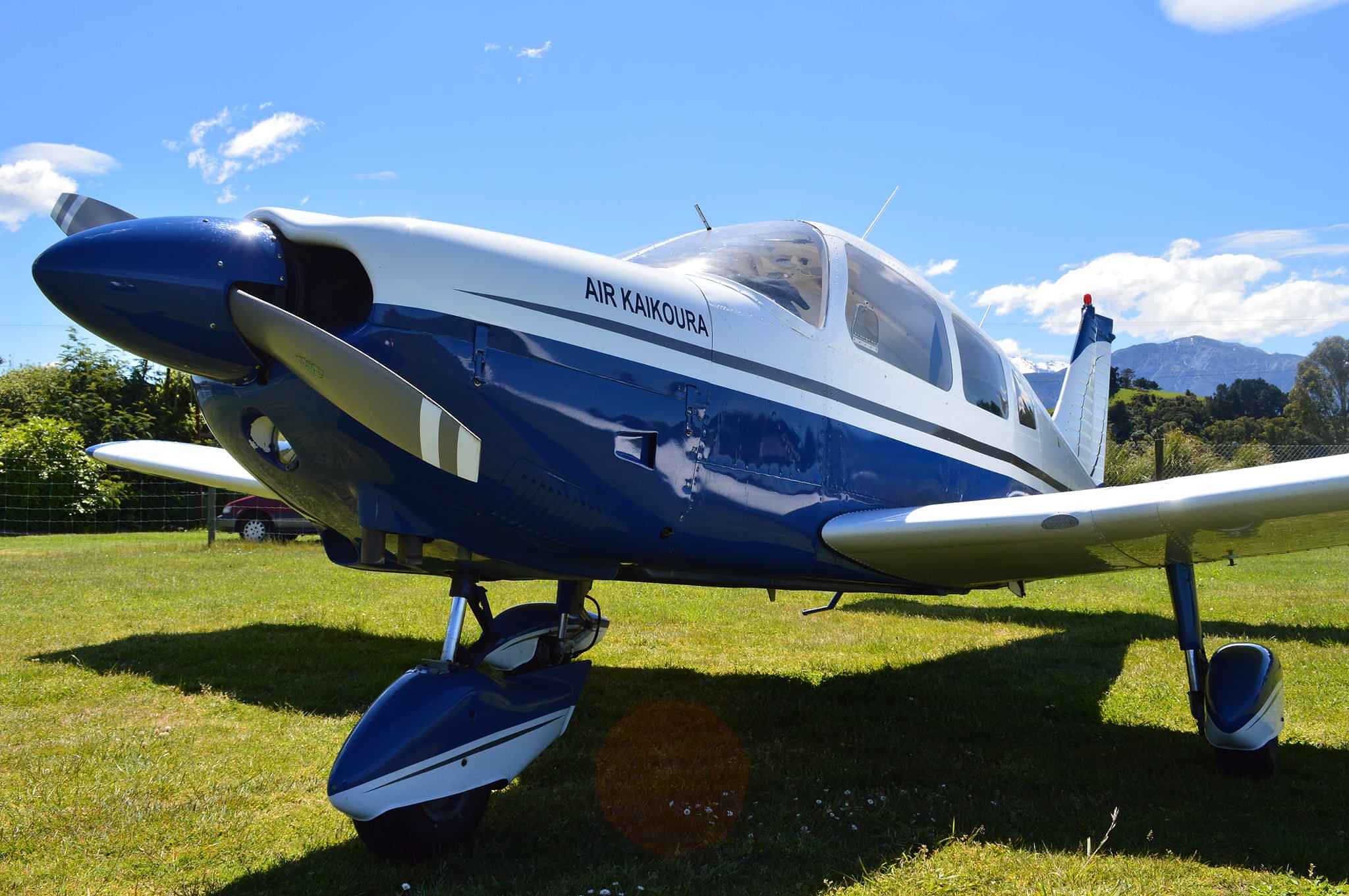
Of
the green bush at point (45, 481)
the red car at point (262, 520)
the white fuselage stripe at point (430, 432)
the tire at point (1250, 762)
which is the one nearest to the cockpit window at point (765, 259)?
the white fuselage stripe at point (430, 432)

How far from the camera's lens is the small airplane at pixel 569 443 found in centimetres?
299

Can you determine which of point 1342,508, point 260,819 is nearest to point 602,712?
point 260,819

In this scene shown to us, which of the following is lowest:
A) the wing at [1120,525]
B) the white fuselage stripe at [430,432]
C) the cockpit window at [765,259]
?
the wing at [1120,525]

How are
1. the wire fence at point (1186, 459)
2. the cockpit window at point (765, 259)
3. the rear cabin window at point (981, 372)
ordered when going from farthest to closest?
the wire fence at point (1186, 459) → the rear cabin window at point (981, 372) → the cockpit window at point (765, 259)

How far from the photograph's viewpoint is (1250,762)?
4676mm

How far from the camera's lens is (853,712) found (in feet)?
19.5

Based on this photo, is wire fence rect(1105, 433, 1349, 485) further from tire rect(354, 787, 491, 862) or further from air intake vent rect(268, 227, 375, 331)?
air intake vent rect(268, 227, 375, 331)

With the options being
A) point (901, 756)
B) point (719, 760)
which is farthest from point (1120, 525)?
point (719, 760)

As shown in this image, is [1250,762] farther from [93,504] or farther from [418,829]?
[93,504]

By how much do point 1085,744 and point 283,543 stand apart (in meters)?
15.6

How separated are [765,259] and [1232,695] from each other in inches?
126

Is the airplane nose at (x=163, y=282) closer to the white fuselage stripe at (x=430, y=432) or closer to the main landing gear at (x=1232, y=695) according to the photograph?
the white fuselage stripe at (x=430, y=432)

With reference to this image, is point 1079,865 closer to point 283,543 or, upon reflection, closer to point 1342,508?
point 1342,508

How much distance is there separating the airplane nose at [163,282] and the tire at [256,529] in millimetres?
16440
